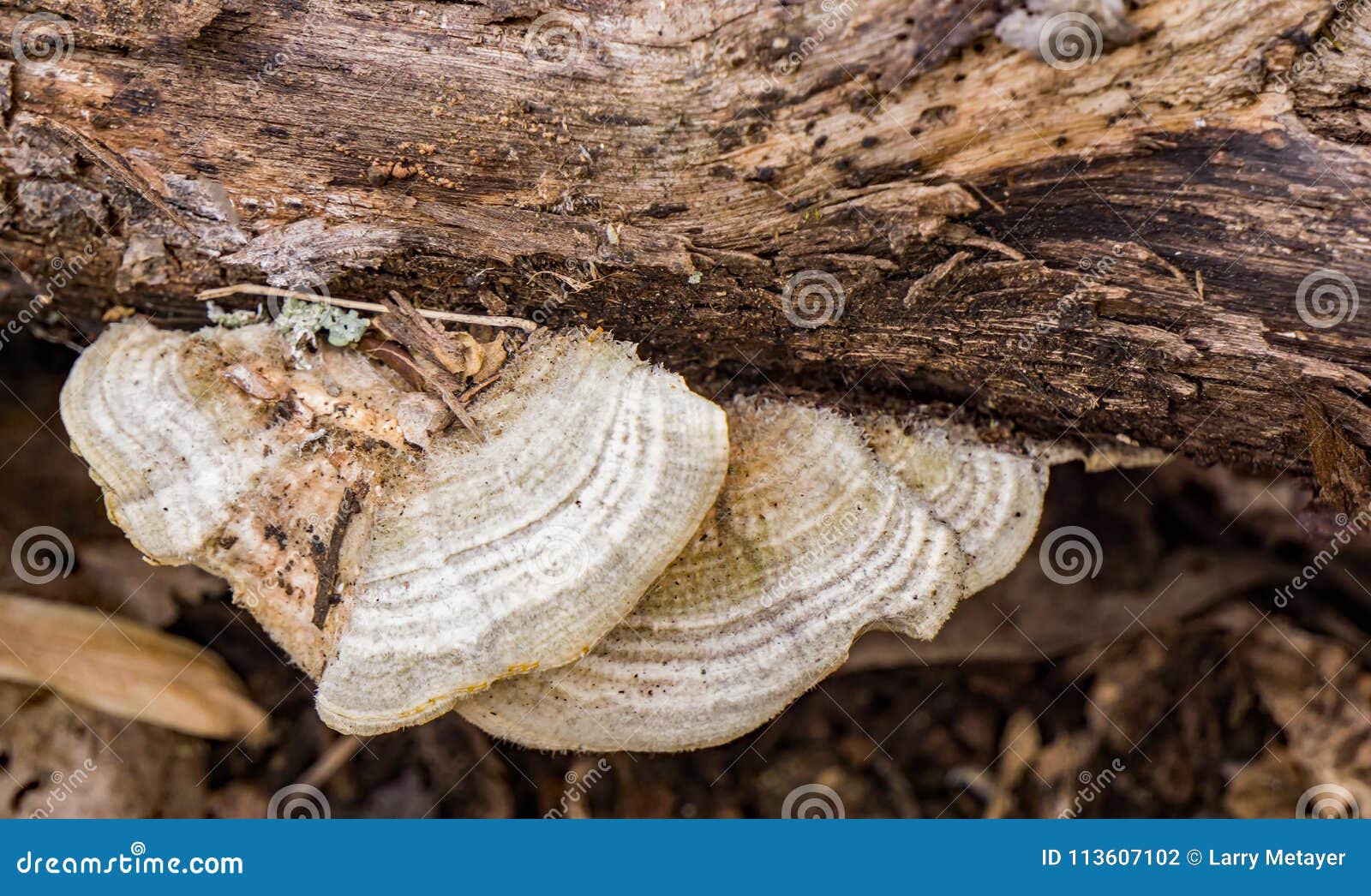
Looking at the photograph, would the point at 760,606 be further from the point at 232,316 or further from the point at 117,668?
the point at 117,668

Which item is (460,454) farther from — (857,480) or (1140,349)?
(1140,349)

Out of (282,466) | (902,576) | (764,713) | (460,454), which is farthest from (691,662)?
(282,466)

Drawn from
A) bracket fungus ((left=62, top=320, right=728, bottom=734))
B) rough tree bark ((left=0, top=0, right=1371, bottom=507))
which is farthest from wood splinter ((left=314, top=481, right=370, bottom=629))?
rough tree bark ((left=0, top=0, right=1371, bottom=507))

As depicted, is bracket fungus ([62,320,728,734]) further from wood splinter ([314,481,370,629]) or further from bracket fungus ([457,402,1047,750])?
bracket fungus ([457,402,1047,750])

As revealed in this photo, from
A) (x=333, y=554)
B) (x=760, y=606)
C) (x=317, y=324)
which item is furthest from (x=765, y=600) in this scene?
(x=317, y=324)

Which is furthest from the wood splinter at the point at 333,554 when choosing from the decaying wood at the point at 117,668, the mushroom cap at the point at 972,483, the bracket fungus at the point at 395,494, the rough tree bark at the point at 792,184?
the decaying wood at the point at 117,668

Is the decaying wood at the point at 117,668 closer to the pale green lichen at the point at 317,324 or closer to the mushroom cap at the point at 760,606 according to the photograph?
the mushroom cap at the point at 760,606
